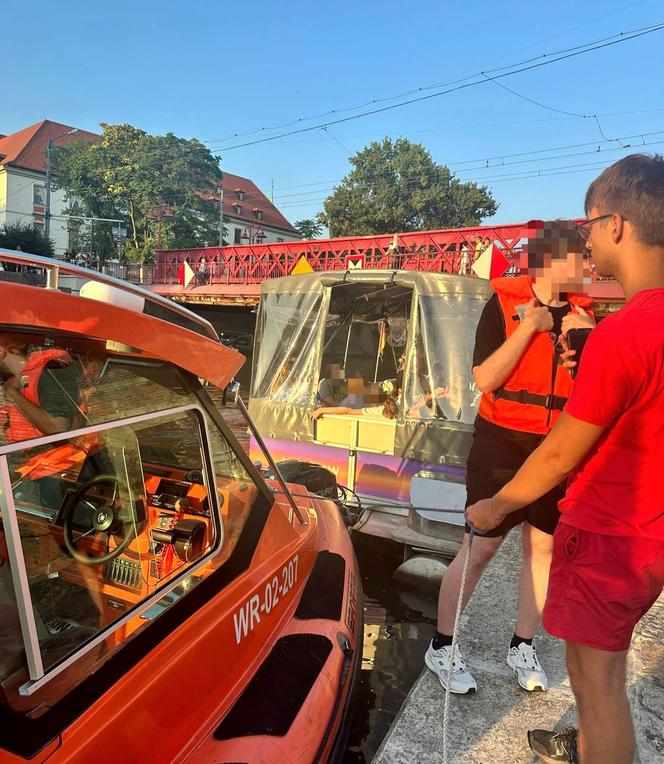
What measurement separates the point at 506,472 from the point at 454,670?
0.90 meters

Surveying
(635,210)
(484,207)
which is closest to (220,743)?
(635,210)

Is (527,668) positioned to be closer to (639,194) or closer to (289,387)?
(639,194)

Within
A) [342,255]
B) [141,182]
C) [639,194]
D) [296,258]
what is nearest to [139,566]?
[639,194]

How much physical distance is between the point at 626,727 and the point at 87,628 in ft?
5.05

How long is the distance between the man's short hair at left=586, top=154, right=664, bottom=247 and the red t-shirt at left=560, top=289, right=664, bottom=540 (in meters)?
0.18

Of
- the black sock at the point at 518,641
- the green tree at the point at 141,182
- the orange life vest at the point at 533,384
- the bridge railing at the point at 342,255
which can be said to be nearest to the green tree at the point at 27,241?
the green tree at the point at 141,182

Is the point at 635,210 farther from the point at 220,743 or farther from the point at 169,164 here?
the point at 169,164

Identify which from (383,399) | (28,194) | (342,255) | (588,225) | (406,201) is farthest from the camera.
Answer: (406,201)

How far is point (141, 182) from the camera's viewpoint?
43656 millimetres

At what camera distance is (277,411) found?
5.82m

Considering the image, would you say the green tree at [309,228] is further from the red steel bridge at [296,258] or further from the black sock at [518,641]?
the black sock at [518,641]

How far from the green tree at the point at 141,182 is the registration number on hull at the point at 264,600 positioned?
144 ft

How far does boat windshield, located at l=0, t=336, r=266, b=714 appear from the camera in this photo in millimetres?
1283

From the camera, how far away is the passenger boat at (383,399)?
185 inches
